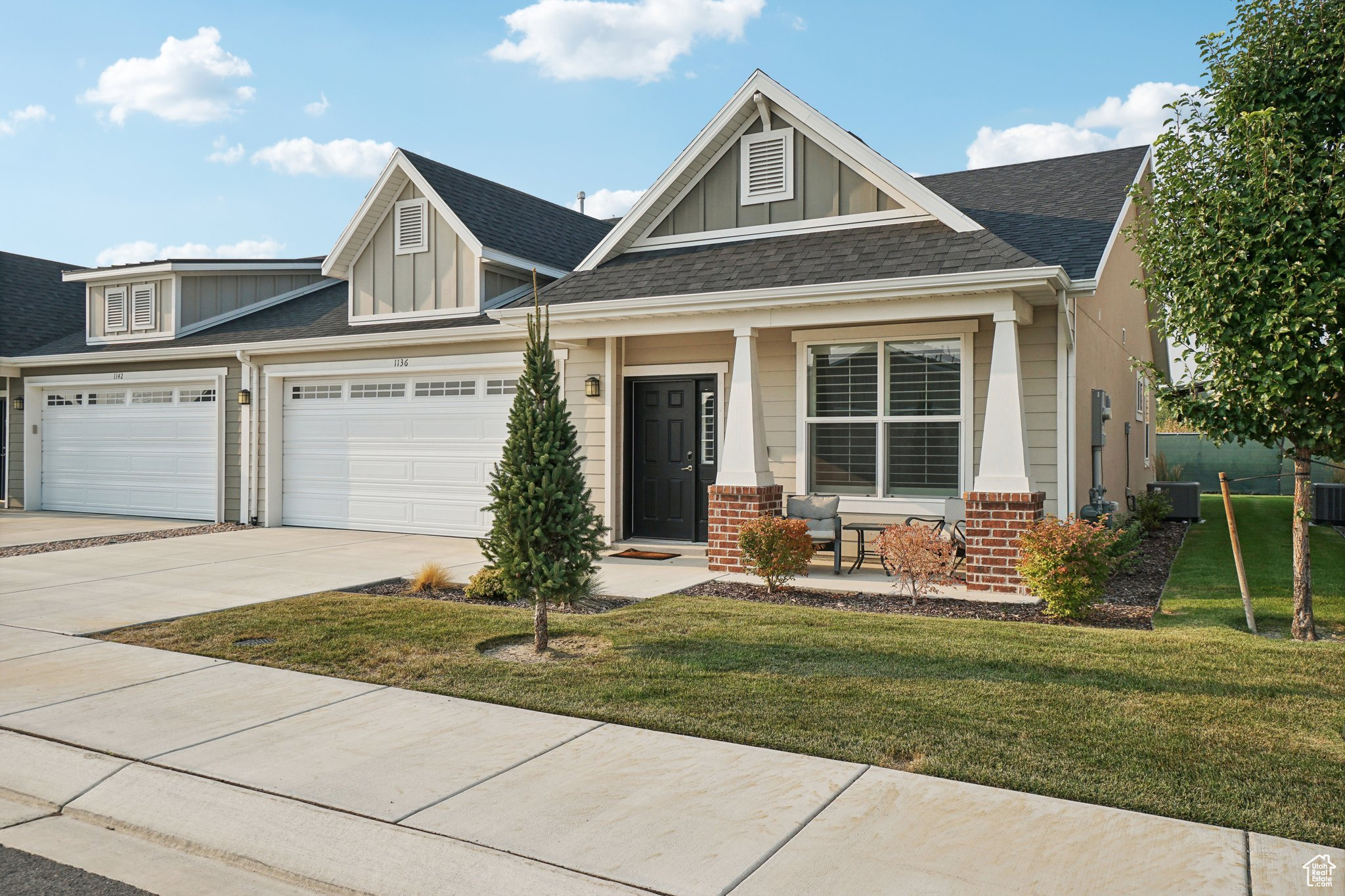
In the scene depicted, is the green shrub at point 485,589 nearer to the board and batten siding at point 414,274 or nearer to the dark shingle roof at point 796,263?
the dark shingle roof at point 796,263

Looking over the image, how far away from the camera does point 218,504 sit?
623 inches

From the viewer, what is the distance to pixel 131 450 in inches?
673

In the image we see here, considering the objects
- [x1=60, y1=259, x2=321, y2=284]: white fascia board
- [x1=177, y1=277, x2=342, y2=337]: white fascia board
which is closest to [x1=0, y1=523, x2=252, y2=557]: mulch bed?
[x1=177, y1=277, x2=342, y2=337]: white fascia board

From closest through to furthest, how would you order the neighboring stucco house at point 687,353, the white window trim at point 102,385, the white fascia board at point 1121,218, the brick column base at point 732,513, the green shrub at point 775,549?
the green shrub at point 775,549
the white fascia board at point 1121,218
the neighboring stucco house at point 687,353
the brick column base at point 732,513
the white window trim at point 102,385

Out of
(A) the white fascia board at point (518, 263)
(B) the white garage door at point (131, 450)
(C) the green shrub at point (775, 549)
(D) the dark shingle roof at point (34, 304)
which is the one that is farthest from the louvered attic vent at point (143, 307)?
(C) the green shrub at point (775, 549)

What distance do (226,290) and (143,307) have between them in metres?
1.51

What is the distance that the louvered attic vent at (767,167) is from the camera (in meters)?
11.2

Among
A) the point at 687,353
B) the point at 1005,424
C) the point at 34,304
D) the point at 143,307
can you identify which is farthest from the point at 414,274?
the point at 34,304

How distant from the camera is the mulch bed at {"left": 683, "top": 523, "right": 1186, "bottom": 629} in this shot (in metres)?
7.73

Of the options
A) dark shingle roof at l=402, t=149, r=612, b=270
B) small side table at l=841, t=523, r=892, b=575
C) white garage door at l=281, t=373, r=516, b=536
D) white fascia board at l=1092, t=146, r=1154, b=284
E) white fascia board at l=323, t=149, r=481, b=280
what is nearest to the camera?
white fascia board at l=1092, t=146, r=1154, b=284

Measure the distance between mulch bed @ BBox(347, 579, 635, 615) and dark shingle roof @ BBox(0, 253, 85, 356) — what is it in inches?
548

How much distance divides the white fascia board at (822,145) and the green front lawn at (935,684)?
4.83 metres

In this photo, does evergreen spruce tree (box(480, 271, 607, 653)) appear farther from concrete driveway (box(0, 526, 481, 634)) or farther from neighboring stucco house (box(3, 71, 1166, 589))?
neighboring stucco house (box(3, 71, 1166, 589))

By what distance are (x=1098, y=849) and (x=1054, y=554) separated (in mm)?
4610
